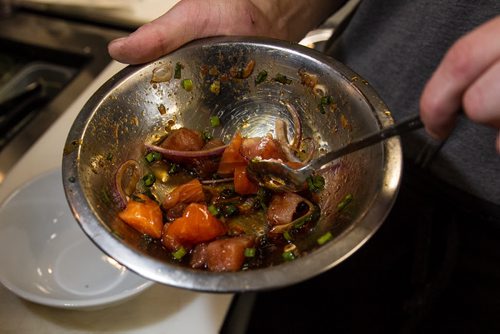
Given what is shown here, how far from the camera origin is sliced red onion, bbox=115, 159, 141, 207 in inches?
43.5

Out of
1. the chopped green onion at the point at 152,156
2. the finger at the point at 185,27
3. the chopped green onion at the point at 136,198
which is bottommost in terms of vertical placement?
the chopped green onion at the point at 136,198

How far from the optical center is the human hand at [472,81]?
28.2 inches

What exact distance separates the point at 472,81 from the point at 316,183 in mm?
485

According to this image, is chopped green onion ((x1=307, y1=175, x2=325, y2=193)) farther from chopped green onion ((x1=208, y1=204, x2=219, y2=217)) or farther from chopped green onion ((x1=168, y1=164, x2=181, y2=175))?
chopped green onion ((x1=168, y1=164, x2=181, y2=175))

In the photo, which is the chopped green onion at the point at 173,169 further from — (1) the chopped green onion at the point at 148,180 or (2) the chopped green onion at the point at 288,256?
(2) the chopped green onion at the point at 288,256

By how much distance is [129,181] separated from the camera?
1.16 meters

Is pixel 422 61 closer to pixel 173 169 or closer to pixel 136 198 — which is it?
pixel 173 169

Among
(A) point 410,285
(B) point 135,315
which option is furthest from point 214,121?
(A) point 410,285

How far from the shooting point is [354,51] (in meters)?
1.58

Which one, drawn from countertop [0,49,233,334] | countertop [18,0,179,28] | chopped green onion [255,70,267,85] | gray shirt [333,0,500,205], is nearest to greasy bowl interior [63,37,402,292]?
chopped green onion [255,70,267,85]

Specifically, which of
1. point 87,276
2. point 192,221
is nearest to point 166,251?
point 192,221

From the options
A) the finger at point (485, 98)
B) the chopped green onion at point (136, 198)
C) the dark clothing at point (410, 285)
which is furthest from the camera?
the dark clothing at point (410, 285)

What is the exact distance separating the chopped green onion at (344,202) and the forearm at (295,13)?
59 cm

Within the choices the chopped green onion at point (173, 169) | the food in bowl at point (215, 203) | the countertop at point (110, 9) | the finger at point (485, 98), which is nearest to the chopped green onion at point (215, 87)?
the food in bowl at point (215, 203)
